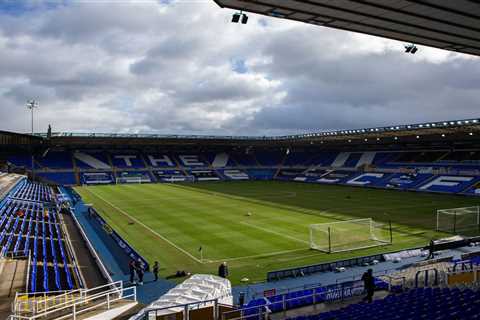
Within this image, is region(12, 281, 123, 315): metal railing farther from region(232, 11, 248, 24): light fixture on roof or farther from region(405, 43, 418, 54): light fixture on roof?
region(405, 43, 418, 54): light fixture on roof

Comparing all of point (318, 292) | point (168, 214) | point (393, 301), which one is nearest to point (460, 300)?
point (393, 301)

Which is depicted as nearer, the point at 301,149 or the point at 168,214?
the point at 168,214

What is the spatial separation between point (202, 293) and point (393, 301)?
618 centimetres

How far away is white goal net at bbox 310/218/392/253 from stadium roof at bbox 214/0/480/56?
16.0 meters

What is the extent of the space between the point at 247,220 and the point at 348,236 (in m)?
10.4

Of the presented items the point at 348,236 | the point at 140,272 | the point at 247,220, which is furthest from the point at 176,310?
the point at 247,220

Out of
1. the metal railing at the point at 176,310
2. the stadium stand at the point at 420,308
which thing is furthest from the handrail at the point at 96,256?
the stadium stand at the point at 420,308

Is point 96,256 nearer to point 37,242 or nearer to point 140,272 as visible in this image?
point 37,242

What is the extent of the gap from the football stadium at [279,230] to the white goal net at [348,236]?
15 centimetres

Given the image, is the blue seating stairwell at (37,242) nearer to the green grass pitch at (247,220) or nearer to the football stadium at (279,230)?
the football stadium at (279,230)

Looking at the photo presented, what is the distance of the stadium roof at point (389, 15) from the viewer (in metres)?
11.7

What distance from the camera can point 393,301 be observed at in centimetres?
1238

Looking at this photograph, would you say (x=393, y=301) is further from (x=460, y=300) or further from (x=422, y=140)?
(x=422, y=140)

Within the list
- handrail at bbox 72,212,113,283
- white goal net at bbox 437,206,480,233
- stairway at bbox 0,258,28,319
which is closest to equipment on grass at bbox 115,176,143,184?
handrail at bbox 72,212,113,283
